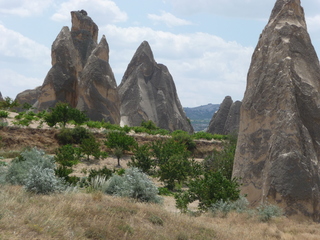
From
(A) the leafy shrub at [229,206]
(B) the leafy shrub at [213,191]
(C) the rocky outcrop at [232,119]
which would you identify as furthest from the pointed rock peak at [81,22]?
(A) the leafy shrub at [229,206]

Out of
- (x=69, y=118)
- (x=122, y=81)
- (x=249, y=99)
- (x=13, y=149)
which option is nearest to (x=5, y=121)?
(x=69, y=118)

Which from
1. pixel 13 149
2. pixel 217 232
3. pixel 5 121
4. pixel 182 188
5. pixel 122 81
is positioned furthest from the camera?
pixel 122 81

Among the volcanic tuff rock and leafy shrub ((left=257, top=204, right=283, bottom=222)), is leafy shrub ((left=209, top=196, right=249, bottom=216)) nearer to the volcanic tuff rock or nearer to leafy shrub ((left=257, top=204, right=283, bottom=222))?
the volcanic tuff rock

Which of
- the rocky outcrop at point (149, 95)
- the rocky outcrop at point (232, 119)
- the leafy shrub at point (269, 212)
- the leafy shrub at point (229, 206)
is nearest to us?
the leafy shrub at point (269, 212)

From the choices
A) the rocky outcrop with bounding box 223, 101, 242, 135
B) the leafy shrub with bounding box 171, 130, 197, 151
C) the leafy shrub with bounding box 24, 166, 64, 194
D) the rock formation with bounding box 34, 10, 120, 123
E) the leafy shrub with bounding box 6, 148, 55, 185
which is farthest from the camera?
the rocky outcrop with bounding box 223, 101, 242, 135

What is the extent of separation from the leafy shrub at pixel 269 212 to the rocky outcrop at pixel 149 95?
3569 centimetres

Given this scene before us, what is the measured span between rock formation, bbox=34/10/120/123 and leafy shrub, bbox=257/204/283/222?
23206 mm

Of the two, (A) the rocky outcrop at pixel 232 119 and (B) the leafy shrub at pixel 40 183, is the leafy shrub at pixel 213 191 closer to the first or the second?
(B) the leafy shrub at pixel 40 183

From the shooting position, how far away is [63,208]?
6.65 metres

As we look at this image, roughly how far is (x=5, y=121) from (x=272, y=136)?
17.1m

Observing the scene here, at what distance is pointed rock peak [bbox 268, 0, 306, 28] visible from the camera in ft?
37.5

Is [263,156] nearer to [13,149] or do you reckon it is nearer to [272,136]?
[272,136]

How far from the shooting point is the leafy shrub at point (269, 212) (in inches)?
351

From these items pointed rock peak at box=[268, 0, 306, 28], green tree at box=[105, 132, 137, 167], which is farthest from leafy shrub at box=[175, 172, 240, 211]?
green tree at box=[105, 132, 137, 167]
